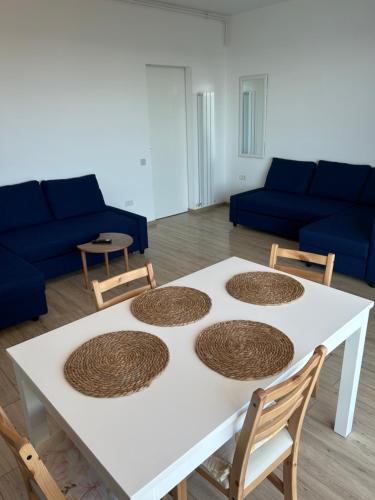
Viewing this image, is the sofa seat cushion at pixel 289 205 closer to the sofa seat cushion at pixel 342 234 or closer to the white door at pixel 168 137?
the sofa seat cushion at pixel 342 234

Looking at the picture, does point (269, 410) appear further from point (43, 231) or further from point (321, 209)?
point (321, 209)

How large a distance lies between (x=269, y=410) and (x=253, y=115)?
→ 5268mm

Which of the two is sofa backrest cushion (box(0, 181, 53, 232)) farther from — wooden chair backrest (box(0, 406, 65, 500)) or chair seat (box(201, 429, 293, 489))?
chair seat (box(201, 429, 293, 489))

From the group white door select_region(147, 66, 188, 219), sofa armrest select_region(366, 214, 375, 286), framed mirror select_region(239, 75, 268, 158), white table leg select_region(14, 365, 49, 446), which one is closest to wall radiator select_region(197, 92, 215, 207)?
white door select_region(147, 66, 188, 219)

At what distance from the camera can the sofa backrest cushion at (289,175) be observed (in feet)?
16.9

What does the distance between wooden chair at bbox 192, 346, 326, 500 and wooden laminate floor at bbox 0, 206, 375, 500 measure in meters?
0.32

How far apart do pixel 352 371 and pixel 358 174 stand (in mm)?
3453

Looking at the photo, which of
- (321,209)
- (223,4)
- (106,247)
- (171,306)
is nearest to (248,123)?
(223,4)

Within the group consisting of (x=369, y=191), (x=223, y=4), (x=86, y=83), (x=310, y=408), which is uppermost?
(x=223, y=4)

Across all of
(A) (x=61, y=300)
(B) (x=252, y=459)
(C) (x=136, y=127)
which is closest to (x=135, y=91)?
(C) (x=136, y=127)

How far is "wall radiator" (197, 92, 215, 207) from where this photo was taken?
18.7ft

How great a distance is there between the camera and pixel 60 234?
379 cm

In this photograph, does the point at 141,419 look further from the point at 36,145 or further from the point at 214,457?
the point at 36,145

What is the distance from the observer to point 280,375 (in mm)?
1315
